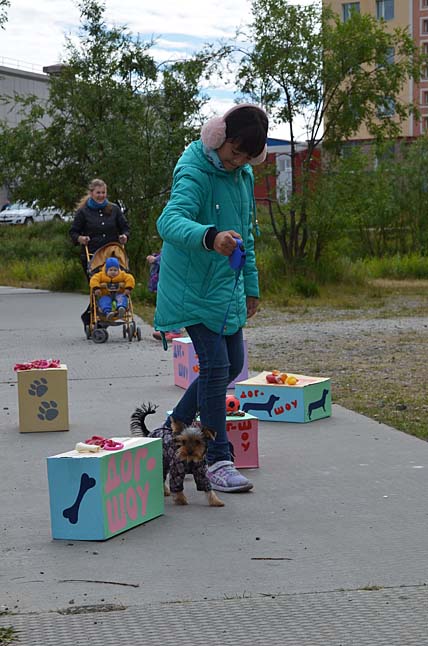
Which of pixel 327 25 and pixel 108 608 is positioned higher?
pixel 327 25

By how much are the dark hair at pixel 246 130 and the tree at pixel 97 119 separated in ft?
56.3

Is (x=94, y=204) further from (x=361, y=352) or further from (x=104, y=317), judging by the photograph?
(x=361, y=352)

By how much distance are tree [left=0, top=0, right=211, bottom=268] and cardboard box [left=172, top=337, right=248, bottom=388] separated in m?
13.2

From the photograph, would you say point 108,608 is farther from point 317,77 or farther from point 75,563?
point 317,77

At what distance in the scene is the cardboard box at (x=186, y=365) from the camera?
950cm

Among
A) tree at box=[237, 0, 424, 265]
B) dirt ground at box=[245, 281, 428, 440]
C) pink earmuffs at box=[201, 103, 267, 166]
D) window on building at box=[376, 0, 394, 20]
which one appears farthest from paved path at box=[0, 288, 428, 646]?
window on building at box=[376, 0, 394, 20]

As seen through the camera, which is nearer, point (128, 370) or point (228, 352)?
point (228, 352)

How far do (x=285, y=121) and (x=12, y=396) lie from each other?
47.4 ft

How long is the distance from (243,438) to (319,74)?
16821 mm

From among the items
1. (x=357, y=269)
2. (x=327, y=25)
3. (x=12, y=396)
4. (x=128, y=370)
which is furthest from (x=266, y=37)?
(x=12, y=396)

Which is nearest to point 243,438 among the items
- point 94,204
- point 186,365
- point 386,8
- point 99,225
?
point 186,365

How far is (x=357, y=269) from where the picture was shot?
24312mm

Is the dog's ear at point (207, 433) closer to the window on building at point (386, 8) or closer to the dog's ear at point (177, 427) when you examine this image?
the dog's ear at point (177, 427)

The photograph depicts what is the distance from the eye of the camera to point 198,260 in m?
5.93
